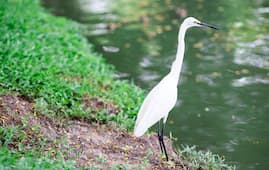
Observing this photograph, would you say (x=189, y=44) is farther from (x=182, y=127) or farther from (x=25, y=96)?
(x=25, y=96)

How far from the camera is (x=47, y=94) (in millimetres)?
6227

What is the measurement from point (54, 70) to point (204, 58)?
10.5 ft

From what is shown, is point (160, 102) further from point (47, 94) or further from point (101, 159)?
point (47, 94)

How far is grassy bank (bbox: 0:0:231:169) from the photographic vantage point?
4.86m

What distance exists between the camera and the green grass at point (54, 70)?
6.17 meters

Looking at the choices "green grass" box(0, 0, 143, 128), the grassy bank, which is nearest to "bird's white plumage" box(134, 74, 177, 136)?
Answer: the grassy bank

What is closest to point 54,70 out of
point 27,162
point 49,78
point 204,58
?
point 49,78

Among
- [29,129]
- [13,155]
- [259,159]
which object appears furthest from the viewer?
[259,159]

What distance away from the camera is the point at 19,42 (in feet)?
25.0

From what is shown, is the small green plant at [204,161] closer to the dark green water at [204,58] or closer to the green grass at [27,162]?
the dark green water at [204,58]

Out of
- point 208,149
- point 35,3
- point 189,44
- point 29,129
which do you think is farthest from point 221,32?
point 29,129

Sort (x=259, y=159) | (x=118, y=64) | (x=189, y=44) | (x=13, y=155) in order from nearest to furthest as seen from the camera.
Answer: (x=13, y=155) → (x=259, y=159) → (x=118, y=64) → (x=189, y=44)

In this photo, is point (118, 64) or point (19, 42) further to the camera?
point (118, 64)

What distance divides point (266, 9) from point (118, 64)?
4.56 m
